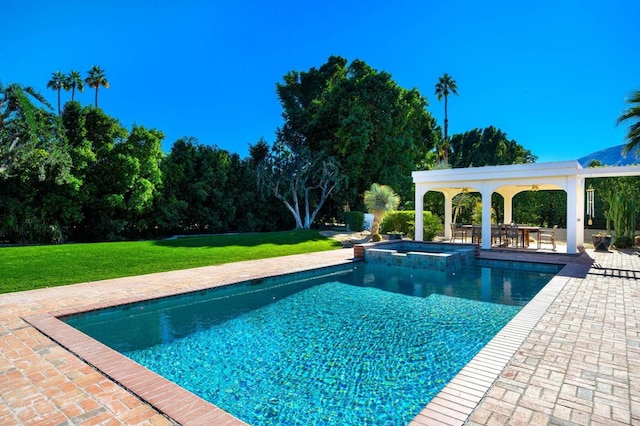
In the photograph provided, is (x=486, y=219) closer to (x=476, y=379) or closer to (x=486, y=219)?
(x=486, y=219)

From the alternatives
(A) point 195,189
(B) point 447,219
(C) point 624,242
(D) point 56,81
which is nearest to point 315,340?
(B) point 447,219

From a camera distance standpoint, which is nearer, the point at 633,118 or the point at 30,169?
the point at 633,118

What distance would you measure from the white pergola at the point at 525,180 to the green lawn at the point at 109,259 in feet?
21.4

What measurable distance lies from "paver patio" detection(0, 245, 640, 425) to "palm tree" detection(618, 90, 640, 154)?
15033 millimetres

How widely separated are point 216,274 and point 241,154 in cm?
2170

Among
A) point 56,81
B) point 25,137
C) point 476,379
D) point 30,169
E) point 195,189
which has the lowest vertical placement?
point 476,379

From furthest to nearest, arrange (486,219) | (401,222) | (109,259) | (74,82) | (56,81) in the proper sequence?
(74,82), (56,81), (401,222), (486,219), (109,259)

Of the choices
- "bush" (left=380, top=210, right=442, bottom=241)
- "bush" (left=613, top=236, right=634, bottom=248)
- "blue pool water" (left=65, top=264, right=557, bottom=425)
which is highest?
"bush" (left=380, top=210, right=442, bottom=241)

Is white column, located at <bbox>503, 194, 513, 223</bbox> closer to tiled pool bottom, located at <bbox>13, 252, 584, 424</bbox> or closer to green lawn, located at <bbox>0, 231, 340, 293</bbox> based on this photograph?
green lawn, located at <bbox>0, 231, 340, 293</bbox>

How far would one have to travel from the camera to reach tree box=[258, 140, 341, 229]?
27.7 meters

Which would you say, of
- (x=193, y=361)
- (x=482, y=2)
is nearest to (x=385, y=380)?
(x=193, y=361)

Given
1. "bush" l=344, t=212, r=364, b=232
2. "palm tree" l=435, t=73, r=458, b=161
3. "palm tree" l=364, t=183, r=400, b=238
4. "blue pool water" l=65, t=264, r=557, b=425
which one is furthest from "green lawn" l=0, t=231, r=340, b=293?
"palm tree" l=435, t=73, r=458, b=161

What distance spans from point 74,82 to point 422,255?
36.7m

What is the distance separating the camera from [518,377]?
392 cm
